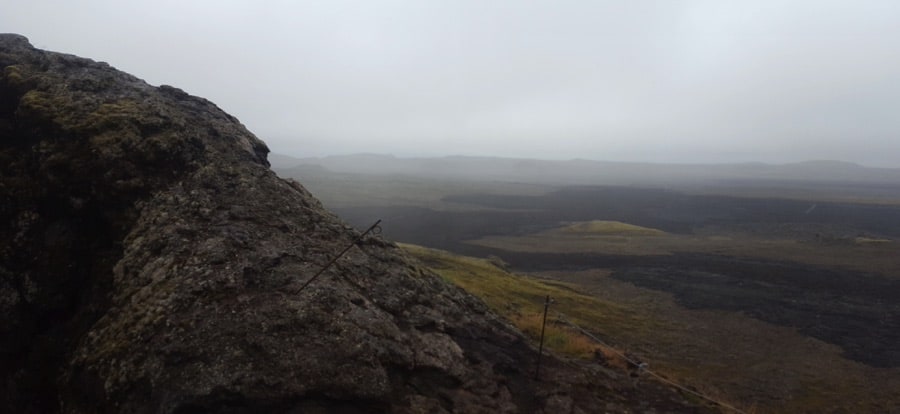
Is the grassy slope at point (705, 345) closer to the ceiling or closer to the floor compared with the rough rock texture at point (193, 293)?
closer to the floor

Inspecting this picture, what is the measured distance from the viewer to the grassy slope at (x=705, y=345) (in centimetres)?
2400

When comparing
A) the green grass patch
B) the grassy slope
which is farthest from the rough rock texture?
the green grass patch

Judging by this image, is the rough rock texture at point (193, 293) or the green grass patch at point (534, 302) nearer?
the rough rock texture at point (193, 293)

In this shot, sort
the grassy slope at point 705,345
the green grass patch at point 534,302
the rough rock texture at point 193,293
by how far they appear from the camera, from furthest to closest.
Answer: the green grass patch at point 534,302
the grassy slope at point 705,345
the rough rock texture at point 193,293

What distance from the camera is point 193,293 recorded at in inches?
411

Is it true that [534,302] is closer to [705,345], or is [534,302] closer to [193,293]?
[705,345]

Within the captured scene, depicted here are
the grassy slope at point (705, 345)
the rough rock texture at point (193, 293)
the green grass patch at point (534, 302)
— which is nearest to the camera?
the rough rock texture at point (193, 293)

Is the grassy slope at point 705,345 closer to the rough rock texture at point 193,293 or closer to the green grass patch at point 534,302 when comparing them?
the green grass patch at point 534,302

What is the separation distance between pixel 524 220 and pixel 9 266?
106 m

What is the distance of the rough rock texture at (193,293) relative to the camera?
9.49 m

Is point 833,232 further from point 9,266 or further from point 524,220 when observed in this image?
point 9,266

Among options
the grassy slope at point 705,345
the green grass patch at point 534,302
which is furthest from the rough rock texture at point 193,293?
the green grass patch at point 534,302

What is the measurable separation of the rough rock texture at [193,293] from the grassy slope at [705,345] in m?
8.66

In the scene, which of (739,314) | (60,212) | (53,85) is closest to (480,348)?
(60,212)
